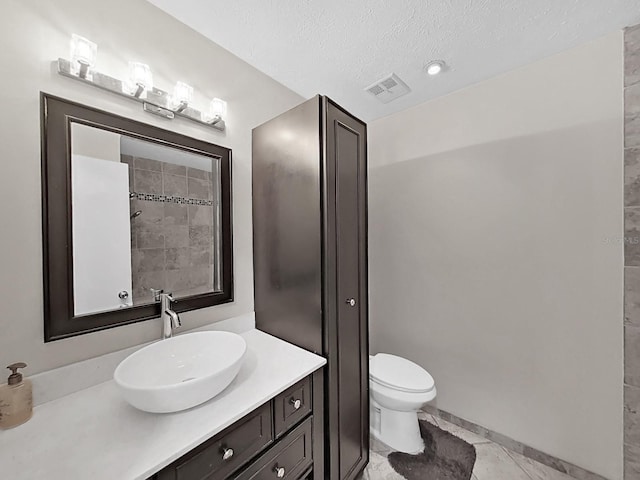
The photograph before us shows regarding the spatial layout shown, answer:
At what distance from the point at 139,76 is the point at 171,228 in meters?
0.67

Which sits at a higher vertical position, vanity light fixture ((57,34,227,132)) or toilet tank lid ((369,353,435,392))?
vanity light fixture ((57,34,227,132))

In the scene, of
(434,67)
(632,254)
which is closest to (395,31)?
(434,67)

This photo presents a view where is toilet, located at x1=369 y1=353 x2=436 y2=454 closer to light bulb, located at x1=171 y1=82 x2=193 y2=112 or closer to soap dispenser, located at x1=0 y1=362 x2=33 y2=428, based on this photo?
soap dispenser, located at x1=0 y1=362 x2=33 y2=428

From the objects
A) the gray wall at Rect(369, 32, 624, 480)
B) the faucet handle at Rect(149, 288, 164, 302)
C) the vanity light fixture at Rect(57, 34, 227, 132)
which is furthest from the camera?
the gray wall at Rect(369, 32, 624, 480)

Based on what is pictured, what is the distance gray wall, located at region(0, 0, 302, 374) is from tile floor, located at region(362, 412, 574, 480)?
132cm

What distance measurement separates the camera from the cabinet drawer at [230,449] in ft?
2.45

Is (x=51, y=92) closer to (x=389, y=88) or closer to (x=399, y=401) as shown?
(x=389, y=88)

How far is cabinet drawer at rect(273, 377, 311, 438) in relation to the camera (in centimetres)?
97

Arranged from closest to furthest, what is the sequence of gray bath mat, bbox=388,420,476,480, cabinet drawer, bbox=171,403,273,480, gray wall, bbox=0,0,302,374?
cabinet drawer, bbox=171,403,273,480, gray wall, bbox=0,0,302,374, gray bath mat, bbox=388,420,476,480

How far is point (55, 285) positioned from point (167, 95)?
94 cm

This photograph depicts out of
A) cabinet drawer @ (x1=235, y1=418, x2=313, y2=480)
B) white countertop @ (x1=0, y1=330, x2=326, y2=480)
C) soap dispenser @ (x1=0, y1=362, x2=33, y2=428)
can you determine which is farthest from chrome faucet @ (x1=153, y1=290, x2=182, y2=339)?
cabinet drawer @ (x1=235, y1=418, x2=313, y2=480)

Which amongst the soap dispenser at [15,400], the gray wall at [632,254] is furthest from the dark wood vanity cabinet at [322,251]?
the gray wall at [632,254]

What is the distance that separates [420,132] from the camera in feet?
6.55

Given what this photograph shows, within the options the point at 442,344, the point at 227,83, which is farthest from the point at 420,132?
the point at 442,344
